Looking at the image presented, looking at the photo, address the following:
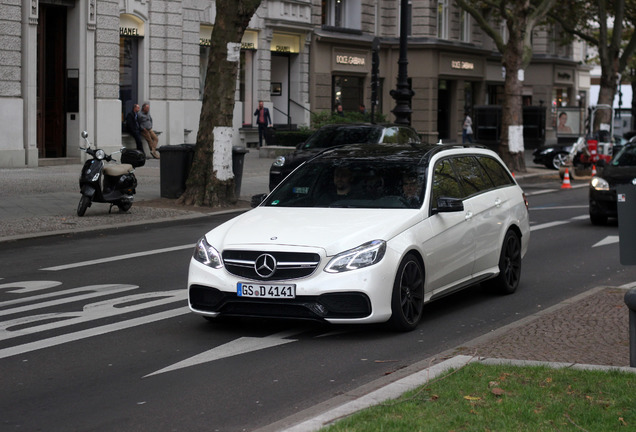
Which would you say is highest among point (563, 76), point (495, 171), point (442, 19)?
point (442, 19)

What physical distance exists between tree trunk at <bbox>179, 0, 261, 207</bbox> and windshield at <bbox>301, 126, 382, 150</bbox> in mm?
2322

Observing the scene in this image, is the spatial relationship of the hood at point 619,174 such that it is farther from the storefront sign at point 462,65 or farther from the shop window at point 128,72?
the storefront sign at point 462,65

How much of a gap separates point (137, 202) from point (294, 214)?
12193mm

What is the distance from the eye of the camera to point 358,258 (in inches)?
335

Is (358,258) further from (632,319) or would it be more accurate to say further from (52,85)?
(52,85)

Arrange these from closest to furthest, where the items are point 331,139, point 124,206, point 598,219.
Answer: point 598,219 < point 124,206 < point 331,139

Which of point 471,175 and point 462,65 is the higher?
point 462,65

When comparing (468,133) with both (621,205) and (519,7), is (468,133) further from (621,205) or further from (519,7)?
(621,205)

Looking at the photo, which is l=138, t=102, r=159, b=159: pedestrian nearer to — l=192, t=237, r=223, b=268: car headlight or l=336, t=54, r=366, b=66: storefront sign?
l=336, t=54, r=366, b=66: storefront sign

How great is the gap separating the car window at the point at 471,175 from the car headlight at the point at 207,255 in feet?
9.30

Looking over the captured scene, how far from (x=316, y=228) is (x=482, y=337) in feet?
5.10

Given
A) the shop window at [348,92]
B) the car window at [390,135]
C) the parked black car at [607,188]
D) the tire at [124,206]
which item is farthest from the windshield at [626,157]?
the shop window at [348,92]

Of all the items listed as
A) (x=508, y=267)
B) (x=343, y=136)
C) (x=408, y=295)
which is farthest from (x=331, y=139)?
(x=408, y=295)

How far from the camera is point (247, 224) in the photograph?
912cm
